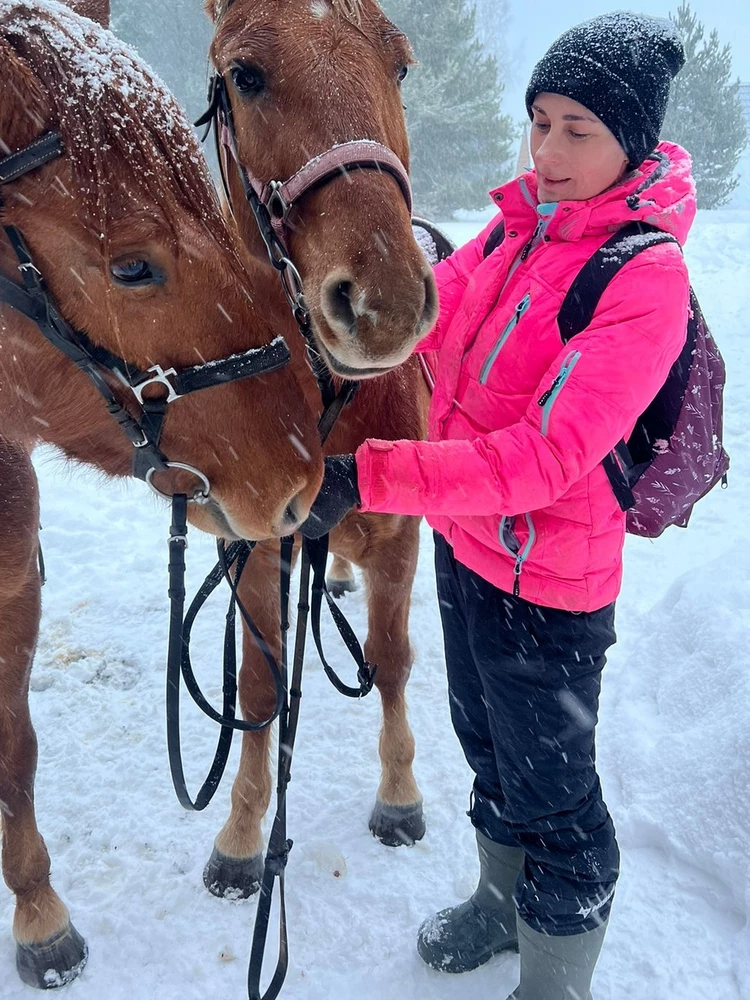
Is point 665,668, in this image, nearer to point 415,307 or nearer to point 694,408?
point 694,408

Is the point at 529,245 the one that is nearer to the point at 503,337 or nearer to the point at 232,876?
the point at 503,337

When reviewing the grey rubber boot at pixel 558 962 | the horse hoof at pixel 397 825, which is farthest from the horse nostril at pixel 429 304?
the horse hoof at pixel 397 825

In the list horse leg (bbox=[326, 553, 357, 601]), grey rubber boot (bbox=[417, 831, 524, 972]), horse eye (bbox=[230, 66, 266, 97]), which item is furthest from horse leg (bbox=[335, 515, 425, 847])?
horse leg (bbox=[326, 553, 357, 601])

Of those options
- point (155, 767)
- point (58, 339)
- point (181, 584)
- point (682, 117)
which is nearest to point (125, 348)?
point (58, 339)

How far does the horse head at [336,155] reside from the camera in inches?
55.0

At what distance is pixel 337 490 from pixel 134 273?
614 millimetres

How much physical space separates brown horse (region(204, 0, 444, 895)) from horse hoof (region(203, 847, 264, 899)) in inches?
1.4

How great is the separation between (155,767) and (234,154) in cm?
254

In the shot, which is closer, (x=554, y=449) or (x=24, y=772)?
(x=554, y=449)

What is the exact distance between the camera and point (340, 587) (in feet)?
15.2

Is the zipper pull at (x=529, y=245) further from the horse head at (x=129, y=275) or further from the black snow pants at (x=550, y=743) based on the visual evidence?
the black snow pants at (x=550, y=743)

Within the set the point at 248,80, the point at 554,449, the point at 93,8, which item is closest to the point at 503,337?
the point at 554,449

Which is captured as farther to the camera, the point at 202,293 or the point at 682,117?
the point at 682,117

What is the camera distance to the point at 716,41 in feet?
63.6
